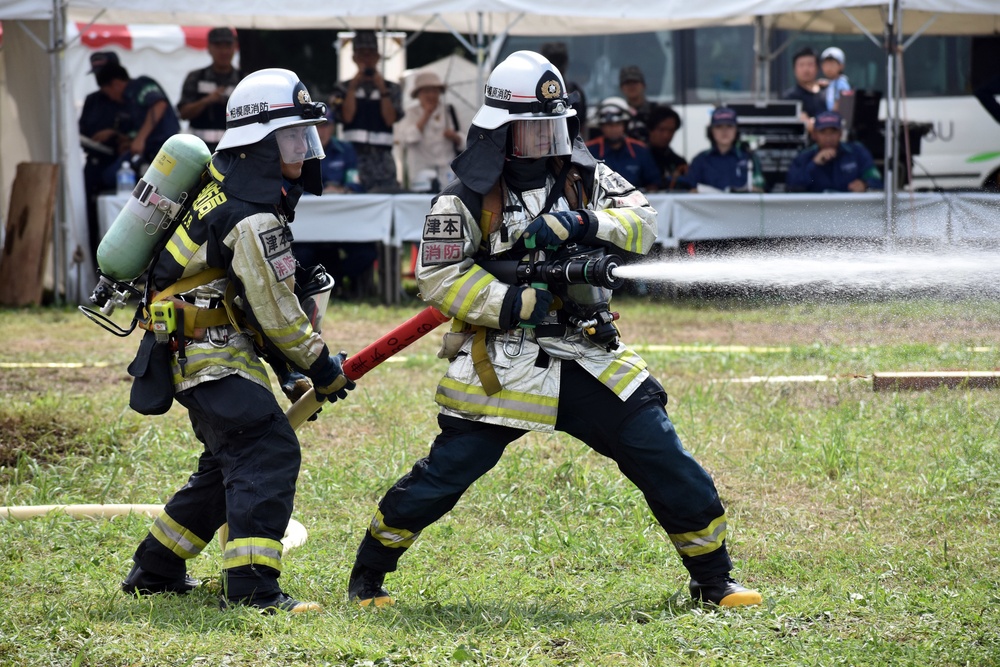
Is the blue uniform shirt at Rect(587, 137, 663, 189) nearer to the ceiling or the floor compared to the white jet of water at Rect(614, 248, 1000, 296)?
nearer to the ceiling

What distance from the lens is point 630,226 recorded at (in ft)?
13.5

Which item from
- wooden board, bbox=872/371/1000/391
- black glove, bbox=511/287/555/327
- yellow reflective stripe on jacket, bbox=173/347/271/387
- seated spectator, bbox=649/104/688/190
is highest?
seated spectator, bbox=649/104/688/190

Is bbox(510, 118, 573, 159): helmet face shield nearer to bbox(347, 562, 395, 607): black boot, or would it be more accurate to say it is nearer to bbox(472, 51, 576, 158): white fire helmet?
bbox(472, 51, 576, 158): white fire helmet

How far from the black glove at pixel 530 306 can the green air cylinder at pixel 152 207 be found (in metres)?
1.16

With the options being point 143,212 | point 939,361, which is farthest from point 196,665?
point 939,361

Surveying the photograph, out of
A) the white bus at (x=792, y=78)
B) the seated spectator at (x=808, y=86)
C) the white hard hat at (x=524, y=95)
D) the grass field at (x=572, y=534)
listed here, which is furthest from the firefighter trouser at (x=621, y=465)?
the white bus at (x=792, y=78)

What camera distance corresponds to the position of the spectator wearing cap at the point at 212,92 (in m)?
12.3

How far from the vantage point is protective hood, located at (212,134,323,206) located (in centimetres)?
400

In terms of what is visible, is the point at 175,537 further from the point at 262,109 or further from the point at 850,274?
the point at 850,274

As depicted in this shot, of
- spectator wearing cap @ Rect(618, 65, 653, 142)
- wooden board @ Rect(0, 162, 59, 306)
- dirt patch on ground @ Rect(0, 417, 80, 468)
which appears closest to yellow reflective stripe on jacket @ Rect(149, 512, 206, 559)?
dirt patch on ground @ Rect(0, 417, 80, 468)

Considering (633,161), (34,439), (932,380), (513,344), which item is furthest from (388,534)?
(633,161)

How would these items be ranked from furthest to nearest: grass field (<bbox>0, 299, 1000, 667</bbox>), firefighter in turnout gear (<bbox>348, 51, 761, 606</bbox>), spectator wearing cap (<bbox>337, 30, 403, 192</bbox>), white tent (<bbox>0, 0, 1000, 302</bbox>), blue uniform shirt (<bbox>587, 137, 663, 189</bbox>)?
1. spectator wearing cap (<bbox>337, 30, 403, 192</bbox>)
2. blue uniform shirt (<bbox>587, 137, 663, 189</bbox>)
3. white tent (<bbox>0, 0, 1000, 302</bbox>)
4. firefighter in turnout gear (<bbox>348, 51, 761, 606</bbox>)
5. grass field (<bbox>0, 299, 1000, 667</bbox>)

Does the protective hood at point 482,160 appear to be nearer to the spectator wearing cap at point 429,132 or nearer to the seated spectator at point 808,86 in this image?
the spectator wearing cap at point 429,132

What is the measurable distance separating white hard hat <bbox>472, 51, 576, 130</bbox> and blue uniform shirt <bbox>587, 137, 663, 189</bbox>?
816cm
